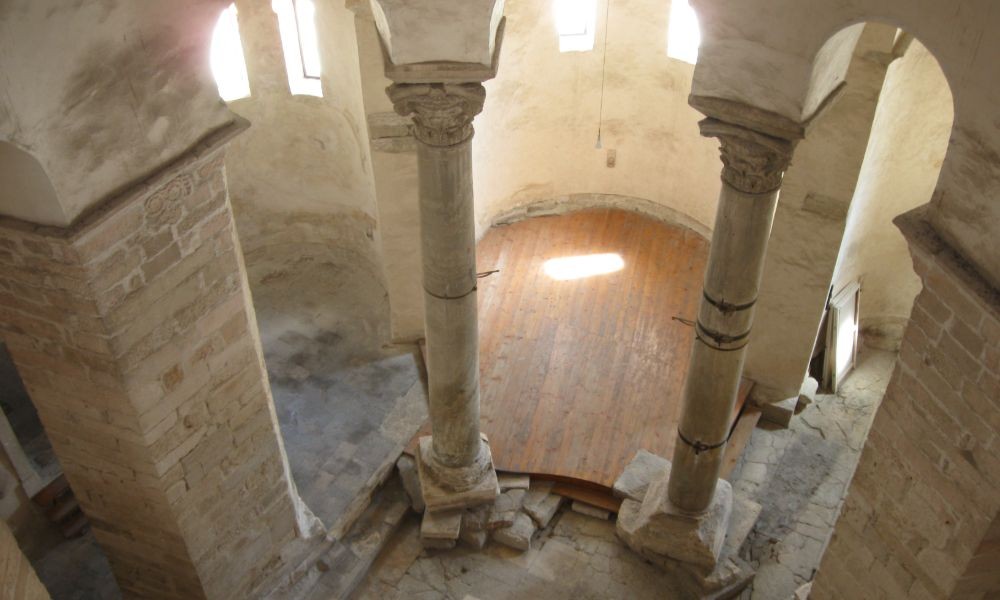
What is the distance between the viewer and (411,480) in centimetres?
834

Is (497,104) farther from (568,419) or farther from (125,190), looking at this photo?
(125,190)

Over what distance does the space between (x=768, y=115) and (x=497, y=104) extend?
558 centimetres

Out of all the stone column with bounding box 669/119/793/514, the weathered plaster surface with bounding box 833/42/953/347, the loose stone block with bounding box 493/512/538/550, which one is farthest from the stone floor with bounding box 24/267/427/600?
the weathered plaster surface with bounding box 833/42/953/347

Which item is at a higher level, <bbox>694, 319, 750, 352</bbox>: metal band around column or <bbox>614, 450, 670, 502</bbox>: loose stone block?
<bbox>694, 319, 750, 352</bbox>: metal band around column

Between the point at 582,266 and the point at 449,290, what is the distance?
4.42 m

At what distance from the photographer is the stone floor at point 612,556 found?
7738mm

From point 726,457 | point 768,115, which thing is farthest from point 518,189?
point 768,115

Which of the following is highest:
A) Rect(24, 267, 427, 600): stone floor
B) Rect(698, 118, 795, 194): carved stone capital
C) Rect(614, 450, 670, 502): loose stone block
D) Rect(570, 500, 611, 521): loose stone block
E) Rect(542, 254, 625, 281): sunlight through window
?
Rect(698, 118, 795, 194): carved stone capital

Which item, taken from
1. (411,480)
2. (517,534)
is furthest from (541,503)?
(411,480)

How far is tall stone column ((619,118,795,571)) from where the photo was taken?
5.61 m

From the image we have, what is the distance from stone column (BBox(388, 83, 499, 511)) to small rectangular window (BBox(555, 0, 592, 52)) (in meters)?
4.86

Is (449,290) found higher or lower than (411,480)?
higher

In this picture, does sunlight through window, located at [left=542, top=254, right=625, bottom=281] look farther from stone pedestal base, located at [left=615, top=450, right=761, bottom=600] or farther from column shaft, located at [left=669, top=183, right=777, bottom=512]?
column shaft, located at [left=669, top=183, right=777, bottom=512]

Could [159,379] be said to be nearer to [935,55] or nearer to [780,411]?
[935,55]
